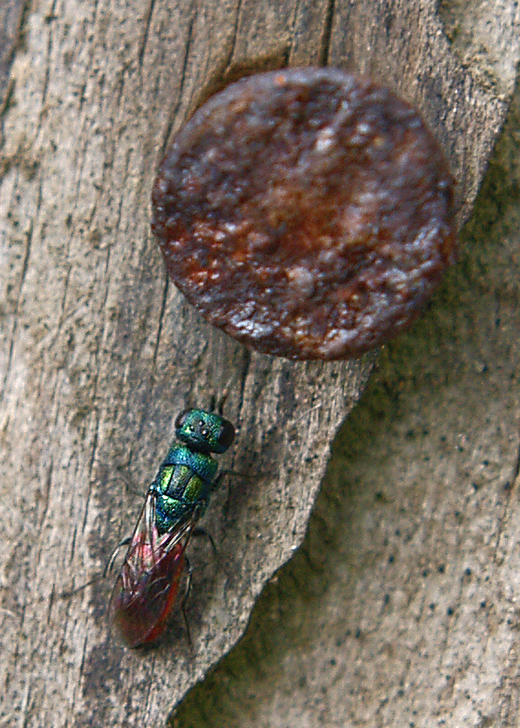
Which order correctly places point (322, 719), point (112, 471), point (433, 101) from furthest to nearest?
point (322, 719) → point (112, 471) → point (433, 101)

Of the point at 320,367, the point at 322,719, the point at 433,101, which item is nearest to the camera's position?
the point at 433,101

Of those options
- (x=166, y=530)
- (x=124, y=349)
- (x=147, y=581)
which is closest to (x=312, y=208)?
(x=124, y=349)

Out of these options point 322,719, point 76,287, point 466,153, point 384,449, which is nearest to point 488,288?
point 466,153

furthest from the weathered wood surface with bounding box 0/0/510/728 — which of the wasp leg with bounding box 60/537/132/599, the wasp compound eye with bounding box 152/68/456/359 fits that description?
the wasp compound eye with bounding box 152/68/456/359

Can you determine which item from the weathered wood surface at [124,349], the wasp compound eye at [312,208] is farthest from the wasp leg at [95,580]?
the wasp compound eye at [312,208]

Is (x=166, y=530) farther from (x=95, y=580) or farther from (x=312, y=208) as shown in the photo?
(x=312, y=208)

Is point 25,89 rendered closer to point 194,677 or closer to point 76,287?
point 76,287

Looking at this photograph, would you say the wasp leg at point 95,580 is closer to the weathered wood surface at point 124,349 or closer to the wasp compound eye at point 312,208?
the weathered wood surface at point 124,349
